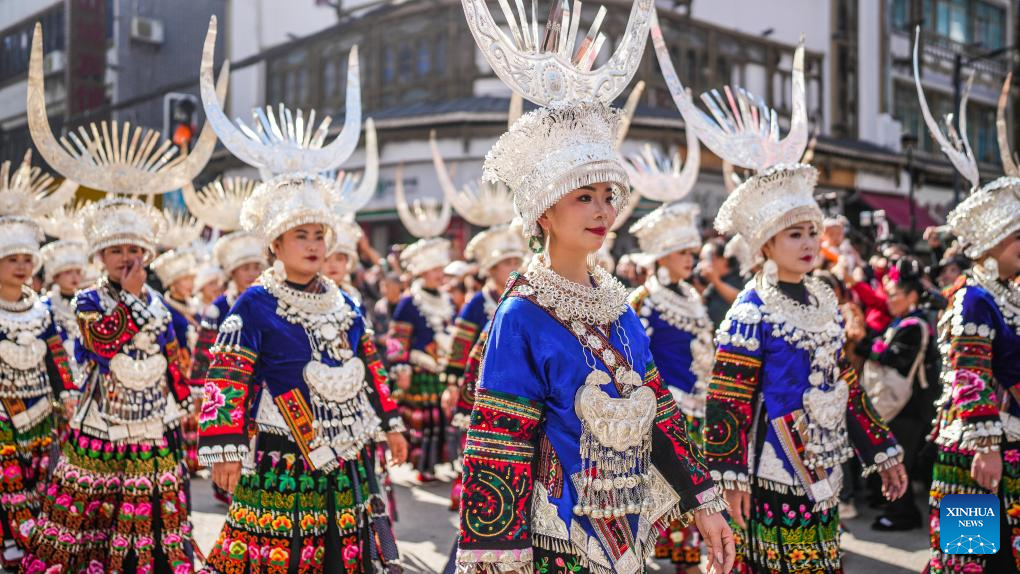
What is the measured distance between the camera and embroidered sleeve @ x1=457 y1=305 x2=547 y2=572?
108 inches

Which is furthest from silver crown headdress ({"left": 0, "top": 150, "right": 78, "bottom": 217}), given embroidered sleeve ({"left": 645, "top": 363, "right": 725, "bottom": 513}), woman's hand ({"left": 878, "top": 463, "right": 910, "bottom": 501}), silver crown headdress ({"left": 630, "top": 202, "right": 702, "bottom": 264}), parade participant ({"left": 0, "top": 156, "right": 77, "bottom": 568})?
woman's hand ({"left": 878, "top": 463, "right": 910, "bottom": 501})

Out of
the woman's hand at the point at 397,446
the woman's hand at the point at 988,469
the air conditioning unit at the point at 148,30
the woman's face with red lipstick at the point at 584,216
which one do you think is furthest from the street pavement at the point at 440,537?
the air conditioning unit at the point at 148,30

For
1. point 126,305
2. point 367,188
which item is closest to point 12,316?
point 126,305

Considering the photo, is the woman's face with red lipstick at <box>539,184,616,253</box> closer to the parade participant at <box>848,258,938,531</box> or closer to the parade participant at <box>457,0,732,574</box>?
the parade participant at <box>457,0,732,574</box>

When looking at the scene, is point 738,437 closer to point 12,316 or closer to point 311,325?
point 311,325

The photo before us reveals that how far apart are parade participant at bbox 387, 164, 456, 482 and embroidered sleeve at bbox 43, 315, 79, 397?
360cm

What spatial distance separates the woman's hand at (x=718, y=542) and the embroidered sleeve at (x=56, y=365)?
521 cm

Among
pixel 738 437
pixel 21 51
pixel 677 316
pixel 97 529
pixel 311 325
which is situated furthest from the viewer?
pixel 21 51

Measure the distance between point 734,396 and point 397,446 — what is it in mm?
1786

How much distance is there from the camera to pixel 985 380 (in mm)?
4516

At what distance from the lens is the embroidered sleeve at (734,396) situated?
13.7ft

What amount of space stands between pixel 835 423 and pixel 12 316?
5.72m

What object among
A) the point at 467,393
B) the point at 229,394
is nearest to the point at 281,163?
the point at 229,394

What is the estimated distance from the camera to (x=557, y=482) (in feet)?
9.60
